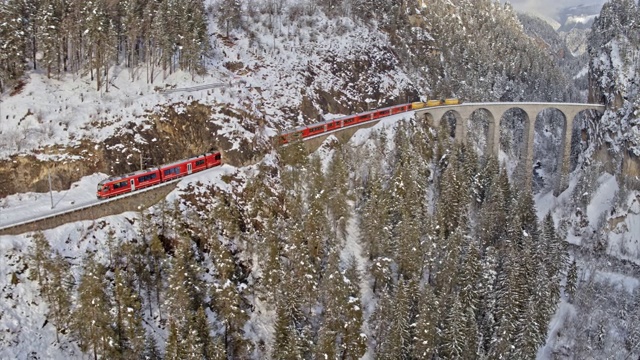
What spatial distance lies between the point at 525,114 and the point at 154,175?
84.6m

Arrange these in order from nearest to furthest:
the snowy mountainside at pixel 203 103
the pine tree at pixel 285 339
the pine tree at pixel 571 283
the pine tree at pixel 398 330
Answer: the pine tree at pixel 285 339
the pine tree at pixel 398 330
the snowy mountainside at pixel 203 103
the pine tree at pixel 571 283

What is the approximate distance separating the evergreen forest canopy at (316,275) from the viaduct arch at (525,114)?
91.2ft

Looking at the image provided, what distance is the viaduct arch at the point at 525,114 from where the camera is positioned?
95.6 m

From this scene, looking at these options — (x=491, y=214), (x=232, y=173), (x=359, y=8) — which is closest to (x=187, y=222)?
(x=232, y=173)

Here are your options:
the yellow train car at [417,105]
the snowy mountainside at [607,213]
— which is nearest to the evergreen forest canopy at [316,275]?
the snowy mountainside at [607,213]

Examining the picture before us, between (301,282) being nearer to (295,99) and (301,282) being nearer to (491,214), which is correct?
(491,214)

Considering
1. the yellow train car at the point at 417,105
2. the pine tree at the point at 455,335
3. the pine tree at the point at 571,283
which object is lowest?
the pine tree at the point at 571,283

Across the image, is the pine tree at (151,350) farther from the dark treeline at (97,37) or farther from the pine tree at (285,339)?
the dark treeline at (97,37)

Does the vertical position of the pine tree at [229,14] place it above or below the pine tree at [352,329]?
above

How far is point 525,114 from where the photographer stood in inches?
4146

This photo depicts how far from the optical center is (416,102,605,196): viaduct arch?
95.6 metres

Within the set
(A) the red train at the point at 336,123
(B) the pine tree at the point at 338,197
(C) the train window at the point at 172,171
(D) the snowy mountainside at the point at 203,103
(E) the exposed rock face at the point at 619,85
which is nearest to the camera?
(D) the snowy mountainside at the point at 203,103

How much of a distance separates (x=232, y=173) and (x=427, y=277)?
28.3m

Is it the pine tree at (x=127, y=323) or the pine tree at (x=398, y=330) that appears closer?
the pine tree at (x=127, y=323)
